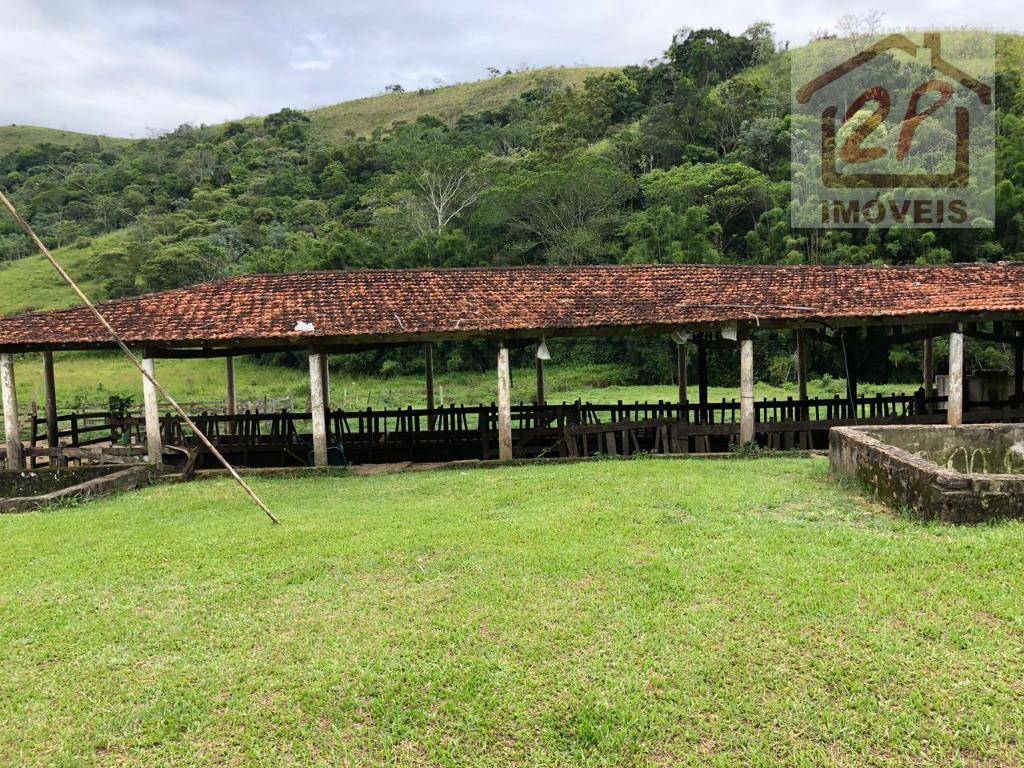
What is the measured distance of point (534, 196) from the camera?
32656 millimetres

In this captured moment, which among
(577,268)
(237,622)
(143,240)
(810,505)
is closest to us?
→ (237,622)

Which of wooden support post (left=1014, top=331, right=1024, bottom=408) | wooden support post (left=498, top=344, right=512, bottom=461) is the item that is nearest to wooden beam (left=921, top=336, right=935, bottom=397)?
wooden support post (left=1014, top=331, right=1024, bottom=408)

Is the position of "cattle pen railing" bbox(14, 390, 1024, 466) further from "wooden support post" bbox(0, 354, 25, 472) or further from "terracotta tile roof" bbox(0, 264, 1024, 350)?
"terracotta tile roof" bbox(0, 264, 1024, 350)

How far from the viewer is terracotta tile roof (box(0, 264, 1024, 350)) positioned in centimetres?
1026

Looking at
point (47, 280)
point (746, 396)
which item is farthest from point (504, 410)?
point (47, 280)

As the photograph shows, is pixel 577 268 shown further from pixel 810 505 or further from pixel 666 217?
pixel 666 217

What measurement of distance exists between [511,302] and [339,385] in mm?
19399

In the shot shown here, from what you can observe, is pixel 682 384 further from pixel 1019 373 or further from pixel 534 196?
pixel 534 196

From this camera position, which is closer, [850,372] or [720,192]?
[850,372]

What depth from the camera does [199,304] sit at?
451 inches

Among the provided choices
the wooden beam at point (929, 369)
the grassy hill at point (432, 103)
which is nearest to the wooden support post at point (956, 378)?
the wooden beam at point (929, 369)

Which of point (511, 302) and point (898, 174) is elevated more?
point (898, 174)

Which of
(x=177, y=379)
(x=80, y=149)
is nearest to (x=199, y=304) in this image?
(x=177, y=379)

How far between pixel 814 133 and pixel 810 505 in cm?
3227
